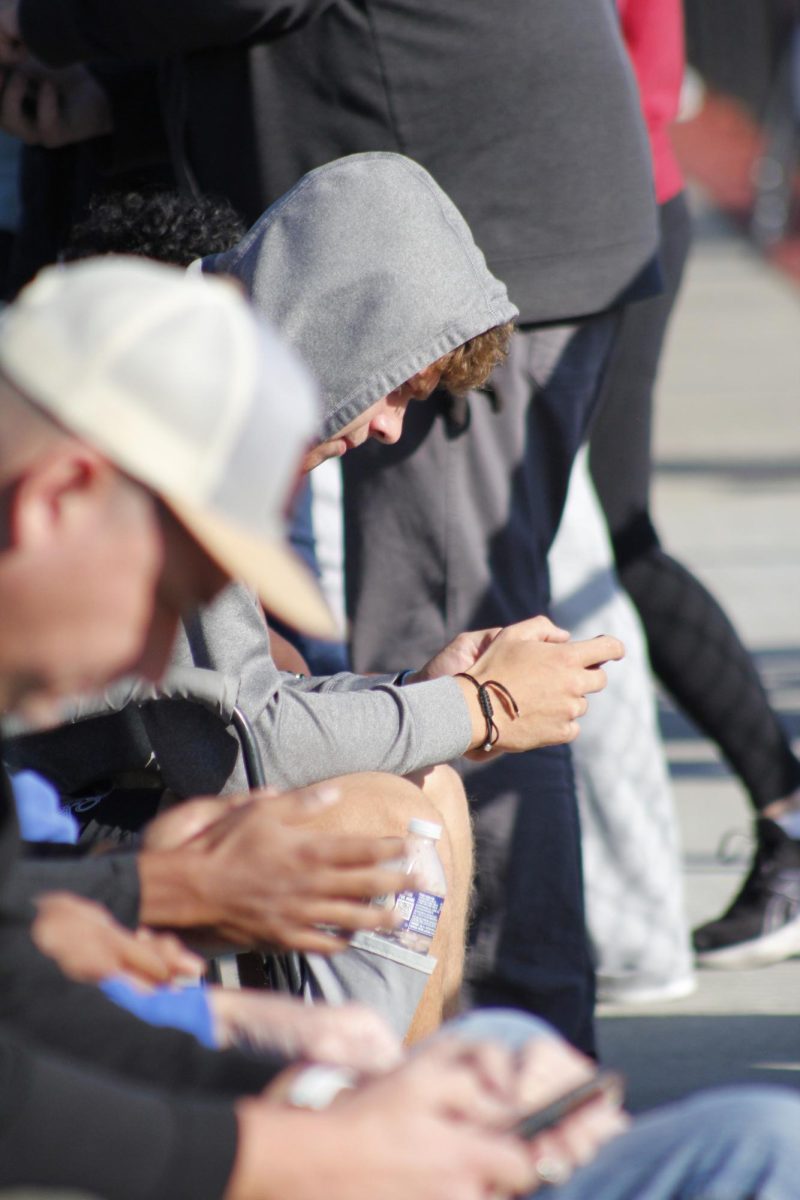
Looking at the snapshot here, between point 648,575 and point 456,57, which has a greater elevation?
point 456,57

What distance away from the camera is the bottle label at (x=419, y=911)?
7.23ft

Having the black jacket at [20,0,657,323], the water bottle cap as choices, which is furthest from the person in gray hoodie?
the black jacket at [20,0,657,323]

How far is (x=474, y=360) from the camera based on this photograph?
2566 millimetres

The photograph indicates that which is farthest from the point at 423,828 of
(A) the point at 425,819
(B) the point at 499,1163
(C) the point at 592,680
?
(B) the point at 499,1163

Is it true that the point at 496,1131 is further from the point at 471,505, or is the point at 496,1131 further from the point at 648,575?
the point at 648,575

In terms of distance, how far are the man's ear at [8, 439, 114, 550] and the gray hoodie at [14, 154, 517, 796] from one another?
0.96 metres

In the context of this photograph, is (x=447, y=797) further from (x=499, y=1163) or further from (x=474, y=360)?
(x=499, y=1163)

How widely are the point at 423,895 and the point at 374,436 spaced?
0.66m

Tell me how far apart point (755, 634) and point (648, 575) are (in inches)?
83.8

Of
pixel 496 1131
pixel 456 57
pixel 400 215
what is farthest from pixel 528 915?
pixel 496 1131

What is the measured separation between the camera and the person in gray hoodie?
90.4 inches

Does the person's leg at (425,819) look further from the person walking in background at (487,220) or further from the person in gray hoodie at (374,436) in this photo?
the person walking in background at (487,220)

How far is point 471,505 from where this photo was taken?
113 inches

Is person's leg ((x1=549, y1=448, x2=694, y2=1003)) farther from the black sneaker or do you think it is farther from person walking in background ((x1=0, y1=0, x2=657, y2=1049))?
person walking in background ((x1=0, y1=0, x2=657, y2=1049))
